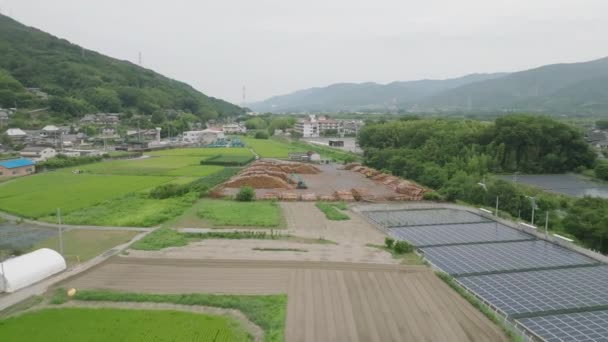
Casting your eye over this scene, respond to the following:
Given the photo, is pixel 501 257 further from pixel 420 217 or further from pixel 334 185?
pixel 334 185

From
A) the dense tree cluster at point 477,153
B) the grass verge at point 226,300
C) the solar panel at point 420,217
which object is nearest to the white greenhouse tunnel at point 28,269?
the grass verge at point 226,300

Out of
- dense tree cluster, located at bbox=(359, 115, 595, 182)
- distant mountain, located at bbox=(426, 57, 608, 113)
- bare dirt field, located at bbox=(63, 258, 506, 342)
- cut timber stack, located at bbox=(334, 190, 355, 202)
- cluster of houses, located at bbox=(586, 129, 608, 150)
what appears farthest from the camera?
distant mountain, located at bbox=(426, 57, 608, 113)

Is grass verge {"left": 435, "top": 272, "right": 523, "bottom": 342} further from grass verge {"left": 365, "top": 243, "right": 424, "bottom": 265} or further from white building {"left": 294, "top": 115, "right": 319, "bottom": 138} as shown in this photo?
white building {"left": 294, "top": 115, "right": 319, "bottom": 138}

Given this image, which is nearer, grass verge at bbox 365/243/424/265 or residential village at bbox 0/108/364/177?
grass verge at bbox 365/243/424/265

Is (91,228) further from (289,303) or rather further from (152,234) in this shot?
(289,303)

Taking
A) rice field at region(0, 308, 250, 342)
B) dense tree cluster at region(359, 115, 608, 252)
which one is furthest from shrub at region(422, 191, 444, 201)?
rice field at region(0, 308, 250, 342)

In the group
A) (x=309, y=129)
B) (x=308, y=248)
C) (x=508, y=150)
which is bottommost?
(x=308, y=248)

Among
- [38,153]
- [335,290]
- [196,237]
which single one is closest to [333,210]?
[196,237]
